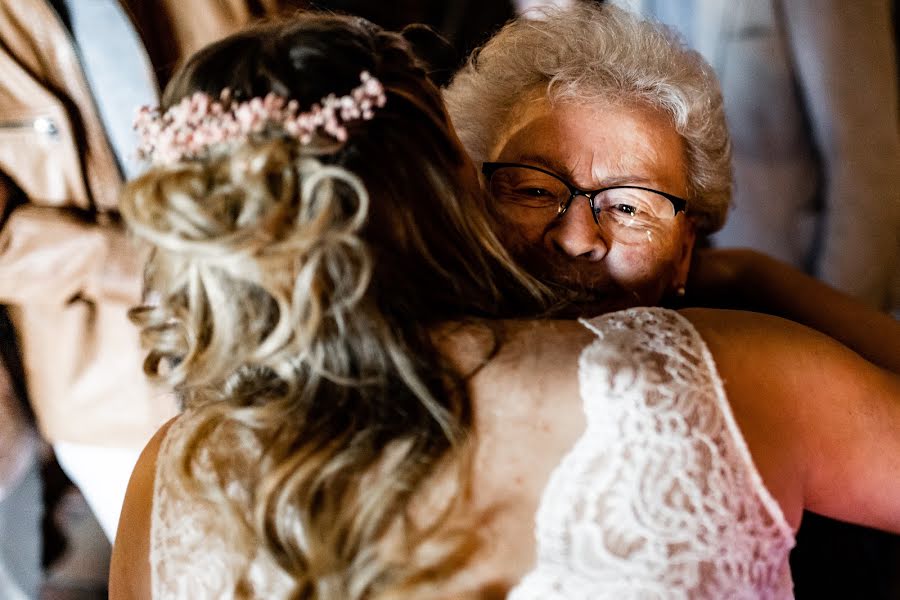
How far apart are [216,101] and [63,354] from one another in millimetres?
855

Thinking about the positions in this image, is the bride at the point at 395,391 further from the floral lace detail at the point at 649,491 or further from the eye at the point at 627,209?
the eye at the point at 627,209

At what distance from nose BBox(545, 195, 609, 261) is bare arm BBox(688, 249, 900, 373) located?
0.51m

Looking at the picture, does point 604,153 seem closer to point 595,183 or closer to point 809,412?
point 595,183

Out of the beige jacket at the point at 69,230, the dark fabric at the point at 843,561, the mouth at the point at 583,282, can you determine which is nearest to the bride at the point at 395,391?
the mouth at the point at 583,282

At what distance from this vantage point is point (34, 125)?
1312mm

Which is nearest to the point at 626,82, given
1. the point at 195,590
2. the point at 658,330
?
the point at 658,330

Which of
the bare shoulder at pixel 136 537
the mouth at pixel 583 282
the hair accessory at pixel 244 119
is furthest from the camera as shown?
the mouth at pixel 583 282

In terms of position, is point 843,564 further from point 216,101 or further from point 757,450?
point 216,101

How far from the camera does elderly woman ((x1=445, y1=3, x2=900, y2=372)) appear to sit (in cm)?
132

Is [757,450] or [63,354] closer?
[757,450]

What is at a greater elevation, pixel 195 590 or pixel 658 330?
pixel 658 330

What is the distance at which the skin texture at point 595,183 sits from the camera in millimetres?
1307

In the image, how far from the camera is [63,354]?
1435 mm

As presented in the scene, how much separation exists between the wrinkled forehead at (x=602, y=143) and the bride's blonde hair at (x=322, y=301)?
1.55ft
